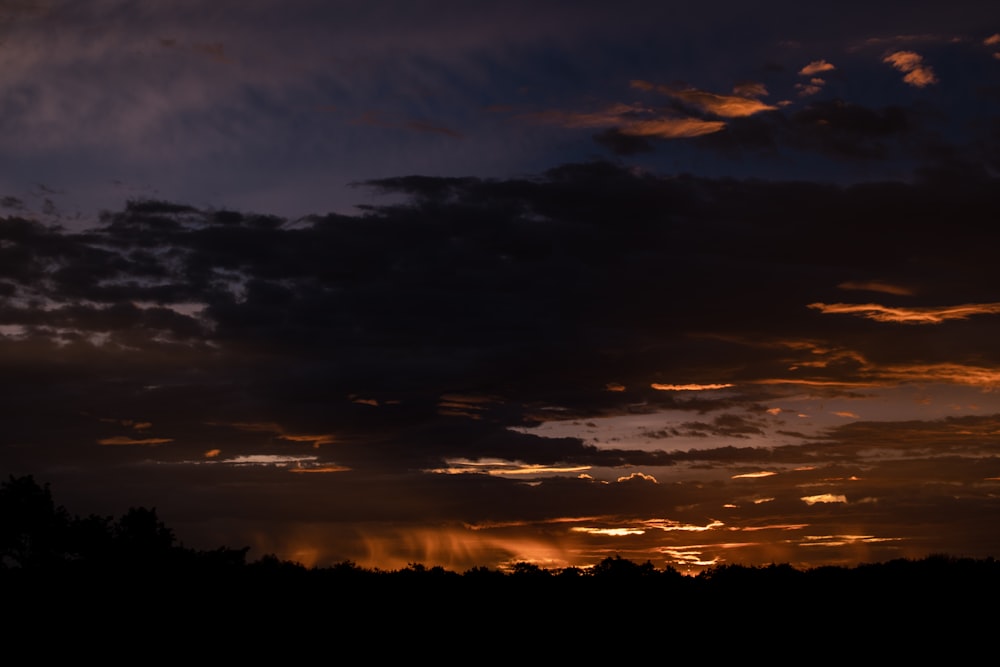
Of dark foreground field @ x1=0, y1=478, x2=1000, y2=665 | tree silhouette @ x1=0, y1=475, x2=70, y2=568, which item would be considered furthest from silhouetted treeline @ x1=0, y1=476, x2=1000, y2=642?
tree silhouette @ x1=0, y1=475, x2=70, y2=568

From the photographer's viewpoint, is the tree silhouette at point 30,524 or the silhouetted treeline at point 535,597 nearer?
the silhouetted treeline at point 535,597

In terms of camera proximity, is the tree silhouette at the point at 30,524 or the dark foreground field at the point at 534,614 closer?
the dark foreground field at the point at 534,614

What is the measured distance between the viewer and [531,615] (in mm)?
45062

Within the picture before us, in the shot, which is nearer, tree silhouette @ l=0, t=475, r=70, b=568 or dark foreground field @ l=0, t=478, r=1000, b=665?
dark foreground field @ l=0, t=478, r=1000, b=665

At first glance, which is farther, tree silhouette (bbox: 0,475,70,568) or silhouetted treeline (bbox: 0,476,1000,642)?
tree silhouette (bbox: 0,475,70,568)

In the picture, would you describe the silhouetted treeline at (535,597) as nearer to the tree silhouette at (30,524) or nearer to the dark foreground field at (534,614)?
the dark foreground field at (534,614)

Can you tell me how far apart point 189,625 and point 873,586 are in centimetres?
2910

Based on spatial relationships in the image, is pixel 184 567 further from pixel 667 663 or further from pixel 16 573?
pixel 667 663

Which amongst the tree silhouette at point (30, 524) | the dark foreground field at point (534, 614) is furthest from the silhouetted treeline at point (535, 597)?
the tree silhouette at point (30, 524)

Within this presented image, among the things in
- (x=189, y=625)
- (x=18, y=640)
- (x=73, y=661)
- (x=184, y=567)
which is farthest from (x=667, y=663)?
(x=184, y=567)

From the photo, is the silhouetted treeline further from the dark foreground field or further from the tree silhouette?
the tree silhouette

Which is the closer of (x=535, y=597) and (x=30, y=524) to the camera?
(x=535, y=597)

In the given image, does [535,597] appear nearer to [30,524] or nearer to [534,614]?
[534,614]

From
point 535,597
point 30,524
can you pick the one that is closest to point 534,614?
point 535,597
